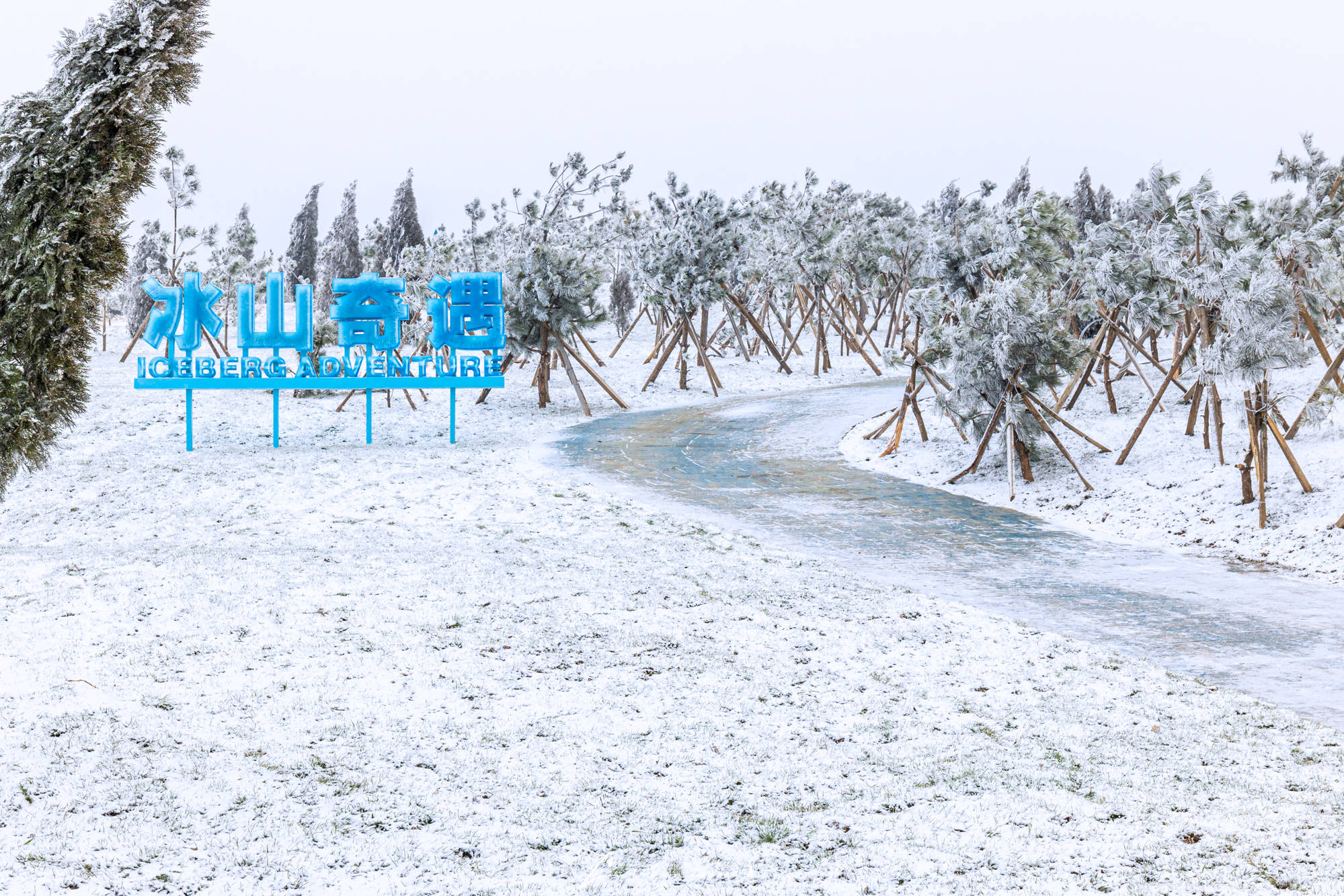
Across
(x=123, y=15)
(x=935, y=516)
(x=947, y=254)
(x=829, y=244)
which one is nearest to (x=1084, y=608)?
(x=935, y=516)

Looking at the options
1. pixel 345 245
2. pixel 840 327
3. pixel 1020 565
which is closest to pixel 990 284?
pixel 1020 565

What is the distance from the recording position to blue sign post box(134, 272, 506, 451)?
18.2 metres

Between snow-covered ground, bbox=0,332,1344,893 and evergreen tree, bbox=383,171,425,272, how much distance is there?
35988 mm

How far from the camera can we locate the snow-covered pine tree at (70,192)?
3.98m

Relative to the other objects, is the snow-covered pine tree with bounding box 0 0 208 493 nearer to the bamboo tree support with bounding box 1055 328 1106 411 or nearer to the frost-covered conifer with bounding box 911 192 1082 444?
the frost-covered conifer with bounding box 911 192 1082 444

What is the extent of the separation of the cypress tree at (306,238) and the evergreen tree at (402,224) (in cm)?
538

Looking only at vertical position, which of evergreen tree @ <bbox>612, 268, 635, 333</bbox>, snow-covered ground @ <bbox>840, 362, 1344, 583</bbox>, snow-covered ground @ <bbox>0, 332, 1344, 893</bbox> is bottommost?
snow-covered ground @ <bbox>0, 332, 1344, 893</bbox>

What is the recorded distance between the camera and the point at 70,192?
161 inches

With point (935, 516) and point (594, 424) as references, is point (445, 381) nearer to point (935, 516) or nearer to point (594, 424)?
point (594, 424)

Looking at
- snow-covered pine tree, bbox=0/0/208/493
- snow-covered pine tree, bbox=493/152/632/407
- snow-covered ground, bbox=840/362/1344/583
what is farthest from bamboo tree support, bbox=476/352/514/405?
snow-covered pine tree, bbox=0/0/208/493

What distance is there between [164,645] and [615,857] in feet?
13.7

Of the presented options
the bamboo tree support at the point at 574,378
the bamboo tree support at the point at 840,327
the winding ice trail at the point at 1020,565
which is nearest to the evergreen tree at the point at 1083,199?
the bamboo tree support at the point at 840,327

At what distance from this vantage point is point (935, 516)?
13391mm

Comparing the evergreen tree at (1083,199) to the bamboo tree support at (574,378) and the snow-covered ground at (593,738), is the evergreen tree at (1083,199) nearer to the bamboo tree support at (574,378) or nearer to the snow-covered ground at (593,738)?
the bamboo tree support at (574,378)
